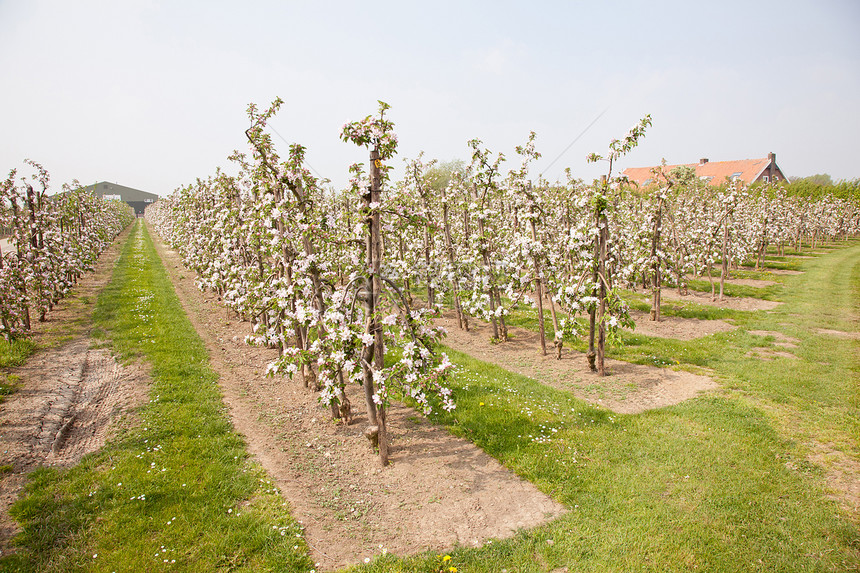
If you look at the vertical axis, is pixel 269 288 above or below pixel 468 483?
above

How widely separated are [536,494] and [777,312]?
50.6 ft

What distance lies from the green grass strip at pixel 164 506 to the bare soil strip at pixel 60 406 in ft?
1.10

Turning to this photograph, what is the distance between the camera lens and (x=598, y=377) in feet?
34.1

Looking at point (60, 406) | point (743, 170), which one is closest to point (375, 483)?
point (60, 406)

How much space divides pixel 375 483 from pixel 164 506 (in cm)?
282

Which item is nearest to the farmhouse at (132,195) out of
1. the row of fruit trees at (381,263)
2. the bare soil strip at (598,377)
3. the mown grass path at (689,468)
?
the row of fruit trees at (381,263)

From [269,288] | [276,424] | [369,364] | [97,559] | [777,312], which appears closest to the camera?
[97,559]

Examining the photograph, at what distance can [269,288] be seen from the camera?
32.4 feet

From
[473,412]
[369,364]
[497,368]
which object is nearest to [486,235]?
[497,368]

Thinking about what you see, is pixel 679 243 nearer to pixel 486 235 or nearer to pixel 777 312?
pixel 777 312

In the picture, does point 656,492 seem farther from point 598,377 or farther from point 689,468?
point 598,377

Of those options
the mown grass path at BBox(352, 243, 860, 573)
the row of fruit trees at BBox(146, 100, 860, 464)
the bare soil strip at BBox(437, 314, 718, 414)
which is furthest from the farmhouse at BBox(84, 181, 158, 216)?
the mown grass path at BBox(352, 243, 860, 573)

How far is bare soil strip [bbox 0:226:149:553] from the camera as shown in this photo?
669cm

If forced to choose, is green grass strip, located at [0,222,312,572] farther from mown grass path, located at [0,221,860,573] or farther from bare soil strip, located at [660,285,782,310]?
bare soil strip, located at [660,285,782,310]
